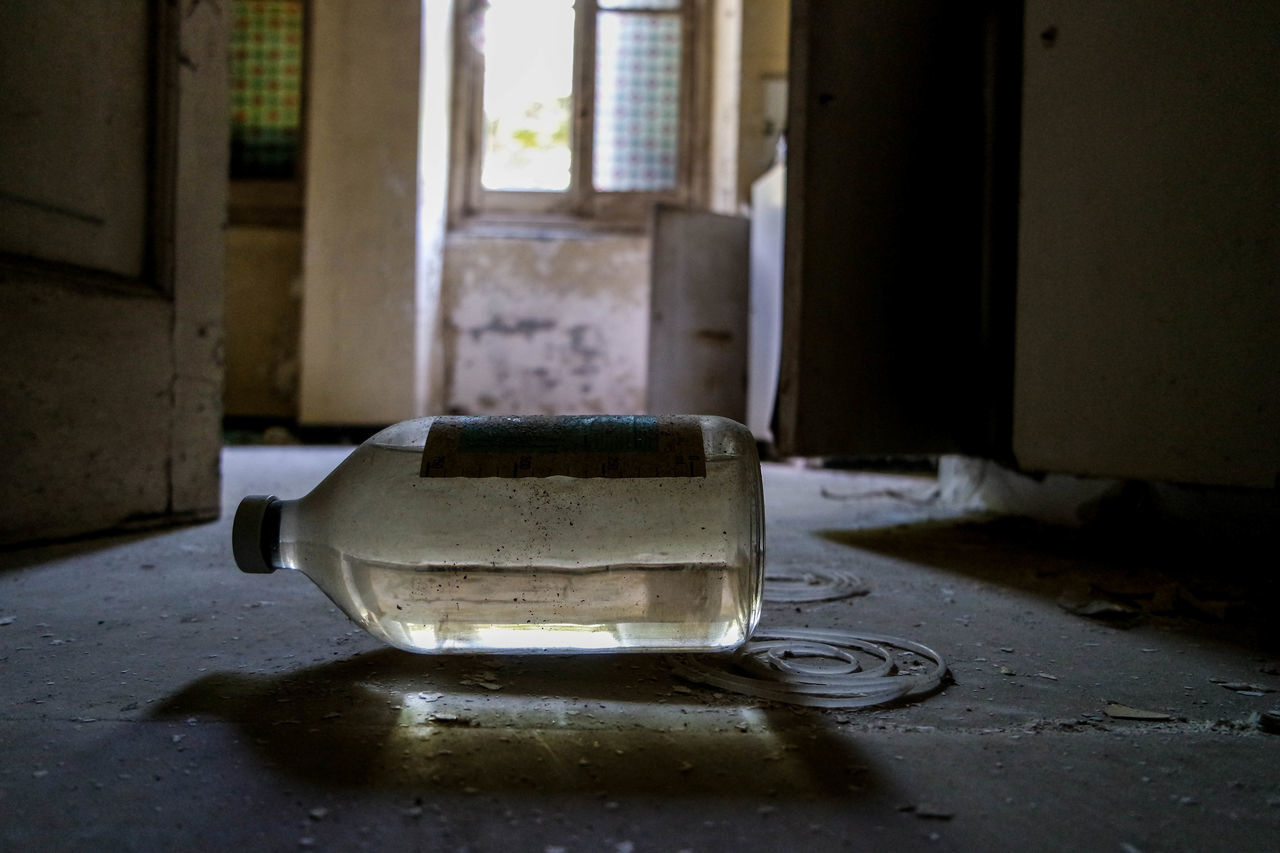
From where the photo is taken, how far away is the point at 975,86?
1750 millimetres

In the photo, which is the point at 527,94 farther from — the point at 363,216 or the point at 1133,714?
the point at 1133,714

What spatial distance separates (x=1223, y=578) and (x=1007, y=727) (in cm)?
83

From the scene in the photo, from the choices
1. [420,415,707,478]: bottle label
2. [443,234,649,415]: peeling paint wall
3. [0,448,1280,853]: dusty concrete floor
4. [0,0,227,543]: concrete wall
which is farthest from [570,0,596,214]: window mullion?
[420,415,707,478]: bottle label

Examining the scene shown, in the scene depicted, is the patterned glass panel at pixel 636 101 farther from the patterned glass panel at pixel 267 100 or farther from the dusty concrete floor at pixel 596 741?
the dusty concrete floor at pixel 596 741

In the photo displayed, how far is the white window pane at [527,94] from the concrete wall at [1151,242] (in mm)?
3693

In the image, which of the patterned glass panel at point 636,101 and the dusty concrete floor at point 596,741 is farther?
the patterned glass panel at point 636,101

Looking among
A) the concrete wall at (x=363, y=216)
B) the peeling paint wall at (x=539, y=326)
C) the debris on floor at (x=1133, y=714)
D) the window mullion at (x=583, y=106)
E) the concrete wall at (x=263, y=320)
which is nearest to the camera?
the debris on floor at (x=1133, y=714)

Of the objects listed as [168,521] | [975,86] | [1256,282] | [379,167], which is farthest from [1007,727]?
[379,167]

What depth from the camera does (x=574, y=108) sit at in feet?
15.9

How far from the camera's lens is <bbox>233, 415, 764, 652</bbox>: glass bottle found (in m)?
0.64

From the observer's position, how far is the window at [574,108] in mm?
4840

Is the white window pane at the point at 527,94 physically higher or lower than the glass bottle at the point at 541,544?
higher

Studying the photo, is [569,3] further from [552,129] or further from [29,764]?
[29,764]

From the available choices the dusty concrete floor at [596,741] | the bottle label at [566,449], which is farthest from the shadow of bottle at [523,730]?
the bottle label at [566,449]
